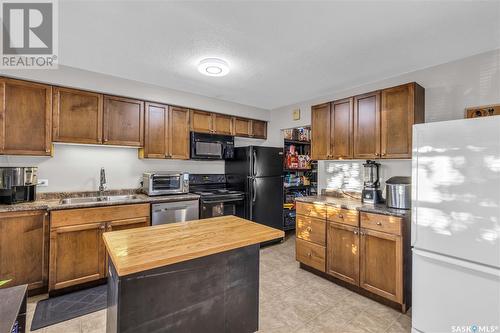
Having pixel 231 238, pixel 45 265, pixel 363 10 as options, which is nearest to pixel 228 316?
pixel 231 238

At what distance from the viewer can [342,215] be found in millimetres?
2689

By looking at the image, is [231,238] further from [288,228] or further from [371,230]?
[288,228]

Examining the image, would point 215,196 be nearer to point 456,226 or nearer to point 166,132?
point 166,132

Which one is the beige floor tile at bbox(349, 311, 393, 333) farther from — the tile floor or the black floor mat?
the black floor mat

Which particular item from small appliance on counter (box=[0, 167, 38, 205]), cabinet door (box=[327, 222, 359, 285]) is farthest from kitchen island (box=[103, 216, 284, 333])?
small appliance on counter (box=[0, 167, 38, 205])

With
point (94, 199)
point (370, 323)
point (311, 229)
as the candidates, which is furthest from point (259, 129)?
point (370, 323)

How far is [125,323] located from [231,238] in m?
0.71

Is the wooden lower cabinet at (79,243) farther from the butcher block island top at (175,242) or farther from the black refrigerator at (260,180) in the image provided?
the black refrigerator at (260,180)

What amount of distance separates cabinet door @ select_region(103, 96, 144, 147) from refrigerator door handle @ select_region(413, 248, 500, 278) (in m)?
3.50

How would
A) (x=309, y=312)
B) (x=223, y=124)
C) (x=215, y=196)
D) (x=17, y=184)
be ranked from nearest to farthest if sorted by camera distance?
(x=309, y=312) → (x=17, y=184) → (x=215, y=196) → (x=223, y=124)

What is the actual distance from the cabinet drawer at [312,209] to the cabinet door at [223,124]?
6.12ft

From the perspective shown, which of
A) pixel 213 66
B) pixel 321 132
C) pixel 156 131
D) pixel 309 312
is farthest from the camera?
pixel 156 131

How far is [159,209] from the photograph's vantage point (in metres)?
3.05

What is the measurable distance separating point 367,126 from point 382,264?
158cm
